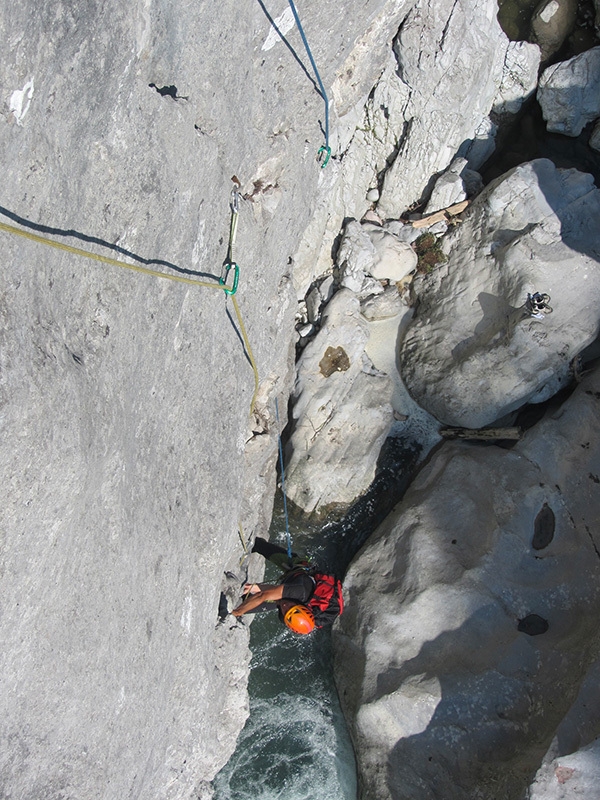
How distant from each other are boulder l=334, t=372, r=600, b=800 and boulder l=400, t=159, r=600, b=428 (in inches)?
27.1

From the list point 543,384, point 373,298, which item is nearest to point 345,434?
point 373,298

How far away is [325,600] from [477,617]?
6.74ft

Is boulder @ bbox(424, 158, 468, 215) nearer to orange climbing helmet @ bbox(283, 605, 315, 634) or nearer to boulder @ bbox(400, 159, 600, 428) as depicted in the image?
boulder @ bbox(400, 159, 600, 428)

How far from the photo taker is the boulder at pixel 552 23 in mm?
11078

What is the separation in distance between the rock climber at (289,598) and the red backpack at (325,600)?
93 millimetres

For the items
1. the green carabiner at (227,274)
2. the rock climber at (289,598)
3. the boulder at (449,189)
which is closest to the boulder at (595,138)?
the boulder at (449,189)

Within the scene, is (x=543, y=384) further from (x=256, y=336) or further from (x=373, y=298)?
(x=256, y=336)

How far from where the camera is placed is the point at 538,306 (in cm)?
887

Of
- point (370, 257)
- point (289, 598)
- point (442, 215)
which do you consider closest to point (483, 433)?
point (370, 257)

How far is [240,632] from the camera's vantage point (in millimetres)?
6988

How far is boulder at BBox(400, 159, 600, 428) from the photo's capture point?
906cm

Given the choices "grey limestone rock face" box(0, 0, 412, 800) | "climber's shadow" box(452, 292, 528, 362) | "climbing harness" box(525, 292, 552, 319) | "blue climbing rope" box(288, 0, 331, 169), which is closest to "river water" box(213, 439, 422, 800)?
"grey limestone rock face" box(0, 0, 412, 800)

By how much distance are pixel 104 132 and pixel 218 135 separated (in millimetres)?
1702

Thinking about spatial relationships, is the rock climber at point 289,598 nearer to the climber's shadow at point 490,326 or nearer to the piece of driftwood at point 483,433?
the piece of driftwood at point 483,433
